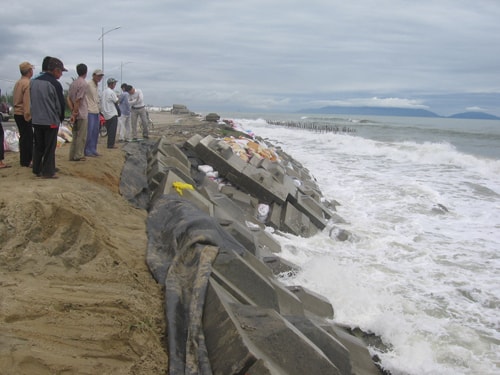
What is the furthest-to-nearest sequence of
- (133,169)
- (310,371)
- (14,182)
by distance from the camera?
(133,169), (14,182), (310,371)

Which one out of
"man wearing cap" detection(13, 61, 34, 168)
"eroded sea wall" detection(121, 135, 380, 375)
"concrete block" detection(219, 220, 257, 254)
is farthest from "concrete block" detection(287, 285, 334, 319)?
"man wearing cap" detection(13, 61, 34, 168)

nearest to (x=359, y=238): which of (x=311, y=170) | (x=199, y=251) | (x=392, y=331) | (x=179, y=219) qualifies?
(x=392, y=331)

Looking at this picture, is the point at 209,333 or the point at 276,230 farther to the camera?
the point at 276,230

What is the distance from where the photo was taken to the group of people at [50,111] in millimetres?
6098

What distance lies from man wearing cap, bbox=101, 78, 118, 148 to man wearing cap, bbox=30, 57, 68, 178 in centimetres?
343

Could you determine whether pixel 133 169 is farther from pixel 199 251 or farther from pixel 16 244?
pixel 199 251

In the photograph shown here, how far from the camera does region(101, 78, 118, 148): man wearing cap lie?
9727mm

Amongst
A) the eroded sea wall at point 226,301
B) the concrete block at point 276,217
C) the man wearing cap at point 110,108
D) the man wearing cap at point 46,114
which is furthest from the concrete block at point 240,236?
the man wearing cap at point 110,108

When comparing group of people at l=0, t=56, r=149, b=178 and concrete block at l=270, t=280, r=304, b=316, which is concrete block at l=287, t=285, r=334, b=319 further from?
group of people at l=0, t=56, r=149, b=178

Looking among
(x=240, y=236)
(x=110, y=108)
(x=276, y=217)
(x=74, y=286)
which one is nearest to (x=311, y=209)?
(x=276, y=217)

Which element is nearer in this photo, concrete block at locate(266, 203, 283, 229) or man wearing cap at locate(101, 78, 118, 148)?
concrete block at locate(266, 203, 283, 229)

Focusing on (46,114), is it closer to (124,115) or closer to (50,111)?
(50,111)

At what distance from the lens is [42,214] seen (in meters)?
4.54

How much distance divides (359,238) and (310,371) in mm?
5596
